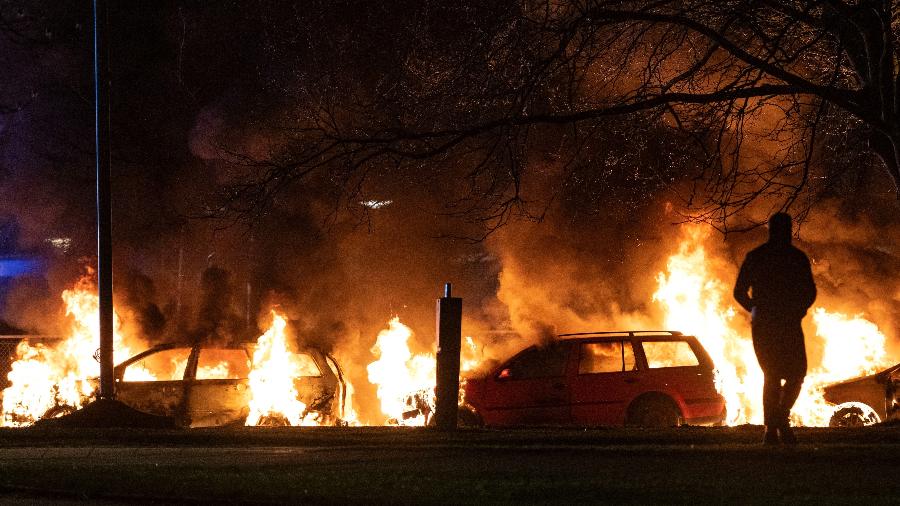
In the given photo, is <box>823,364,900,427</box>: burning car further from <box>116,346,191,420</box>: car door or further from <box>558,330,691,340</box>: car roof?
<box>116,346,191,420</box>: car door

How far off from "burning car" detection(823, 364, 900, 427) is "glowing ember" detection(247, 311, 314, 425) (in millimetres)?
6950

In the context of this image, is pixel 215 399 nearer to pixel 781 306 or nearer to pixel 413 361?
pixel 413 361

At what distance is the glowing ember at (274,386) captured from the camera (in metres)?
13.9

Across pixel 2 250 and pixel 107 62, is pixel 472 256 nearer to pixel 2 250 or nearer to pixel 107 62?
pixel 2 250

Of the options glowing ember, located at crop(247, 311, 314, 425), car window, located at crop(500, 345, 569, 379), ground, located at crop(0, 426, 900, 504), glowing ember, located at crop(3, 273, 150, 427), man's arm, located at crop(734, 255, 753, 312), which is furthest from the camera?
glowing ember, located at crop(3, 273, 150, 427)

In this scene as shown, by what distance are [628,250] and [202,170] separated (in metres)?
9.36

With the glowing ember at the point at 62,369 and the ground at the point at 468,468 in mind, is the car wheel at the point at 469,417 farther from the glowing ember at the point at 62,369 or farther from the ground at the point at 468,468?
the glowing ember at the point at 62,369

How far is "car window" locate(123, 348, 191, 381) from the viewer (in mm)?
14625

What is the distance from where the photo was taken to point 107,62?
1343 centimetres

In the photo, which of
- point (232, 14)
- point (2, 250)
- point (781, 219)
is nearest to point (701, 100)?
point (781, 219)

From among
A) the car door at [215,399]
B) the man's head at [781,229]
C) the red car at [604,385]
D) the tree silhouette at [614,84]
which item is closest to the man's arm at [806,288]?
the man's head at [781,229]

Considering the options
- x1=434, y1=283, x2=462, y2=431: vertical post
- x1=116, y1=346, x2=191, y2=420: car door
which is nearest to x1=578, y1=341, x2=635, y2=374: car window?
x1=434, y1=283, x2=462, y2=431: vertical post

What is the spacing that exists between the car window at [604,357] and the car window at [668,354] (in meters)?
0.27

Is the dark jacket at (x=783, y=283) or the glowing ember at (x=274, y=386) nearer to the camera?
the dark jacket at (x=783, y=283)
